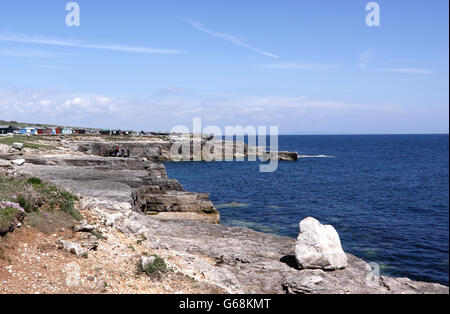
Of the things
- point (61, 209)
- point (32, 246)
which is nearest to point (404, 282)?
point (32, 246)

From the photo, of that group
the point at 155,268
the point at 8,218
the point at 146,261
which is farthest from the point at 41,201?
the point at 155,268

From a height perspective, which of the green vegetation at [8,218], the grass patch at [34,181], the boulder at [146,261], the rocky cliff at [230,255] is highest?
the grass patch at [34,181]

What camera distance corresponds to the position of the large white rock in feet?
46.5

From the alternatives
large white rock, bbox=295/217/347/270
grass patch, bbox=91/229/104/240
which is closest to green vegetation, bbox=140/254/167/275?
grass patch, bbox=91/229/104/240

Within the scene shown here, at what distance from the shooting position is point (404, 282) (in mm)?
13609

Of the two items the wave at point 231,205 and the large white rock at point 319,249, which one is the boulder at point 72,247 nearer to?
the large white rock at point 319,249

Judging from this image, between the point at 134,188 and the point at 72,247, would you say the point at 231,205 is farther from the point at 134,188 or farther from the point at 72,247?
the point at 72,247

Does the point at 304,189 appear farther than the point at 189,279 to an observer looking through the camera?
Yes

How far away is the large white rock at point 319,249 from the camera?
14.2 meters

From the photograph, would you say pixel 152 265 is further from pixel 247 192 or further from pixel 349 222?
pixel 247 192

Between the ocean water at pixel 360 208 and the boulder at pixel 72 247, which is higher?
the boulder at pixel 72 247

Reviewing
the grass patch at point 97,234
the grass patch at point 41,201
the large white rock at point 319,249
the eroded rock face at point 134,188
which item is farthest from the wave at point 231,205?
the large white rock at point 319,249

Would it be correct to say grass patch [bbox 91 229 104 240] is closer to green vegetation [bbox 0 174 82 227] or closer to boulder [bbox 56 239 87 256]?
green vegetation [bbox 0 174 82 227]
